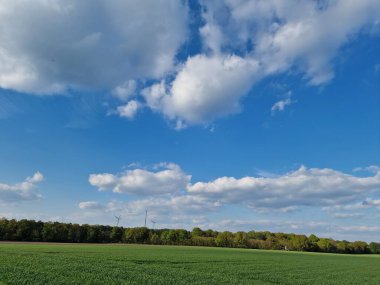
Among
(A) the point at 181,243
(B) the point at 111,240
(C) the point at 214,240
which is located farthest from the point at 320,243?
(B) the point at 111,240

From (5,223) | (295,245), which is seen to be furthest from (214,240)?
(5,223)

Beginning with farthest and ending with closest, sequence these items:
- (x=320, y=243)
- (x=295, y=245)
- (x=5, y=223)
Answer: (x=320, y=243) < (x=295, y=245) < (x=5, y=223)

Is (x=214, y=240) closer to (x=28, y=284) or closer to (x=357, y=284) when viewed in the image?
(x=357, y=284)

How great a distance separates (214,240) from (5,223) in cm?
8693

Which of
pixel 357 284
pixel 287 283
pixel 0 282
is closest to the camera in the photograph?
pixel 0 282

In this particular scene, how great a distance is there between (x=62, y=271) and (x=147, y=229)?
5594 inches

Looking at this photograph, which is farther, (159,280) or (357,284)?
(357,284)

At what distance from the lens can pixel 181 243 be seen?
163 metres

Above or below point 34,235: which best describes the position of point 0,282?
below

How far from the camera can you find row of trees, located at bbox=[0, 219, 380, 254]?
441 feet

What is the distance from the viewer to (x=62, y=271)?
90.4 ft

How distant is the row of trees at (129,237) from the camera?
134 meters

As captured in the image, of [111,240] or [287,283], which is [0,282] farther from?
[111,240]

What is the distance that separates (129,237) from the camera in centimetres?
15725
